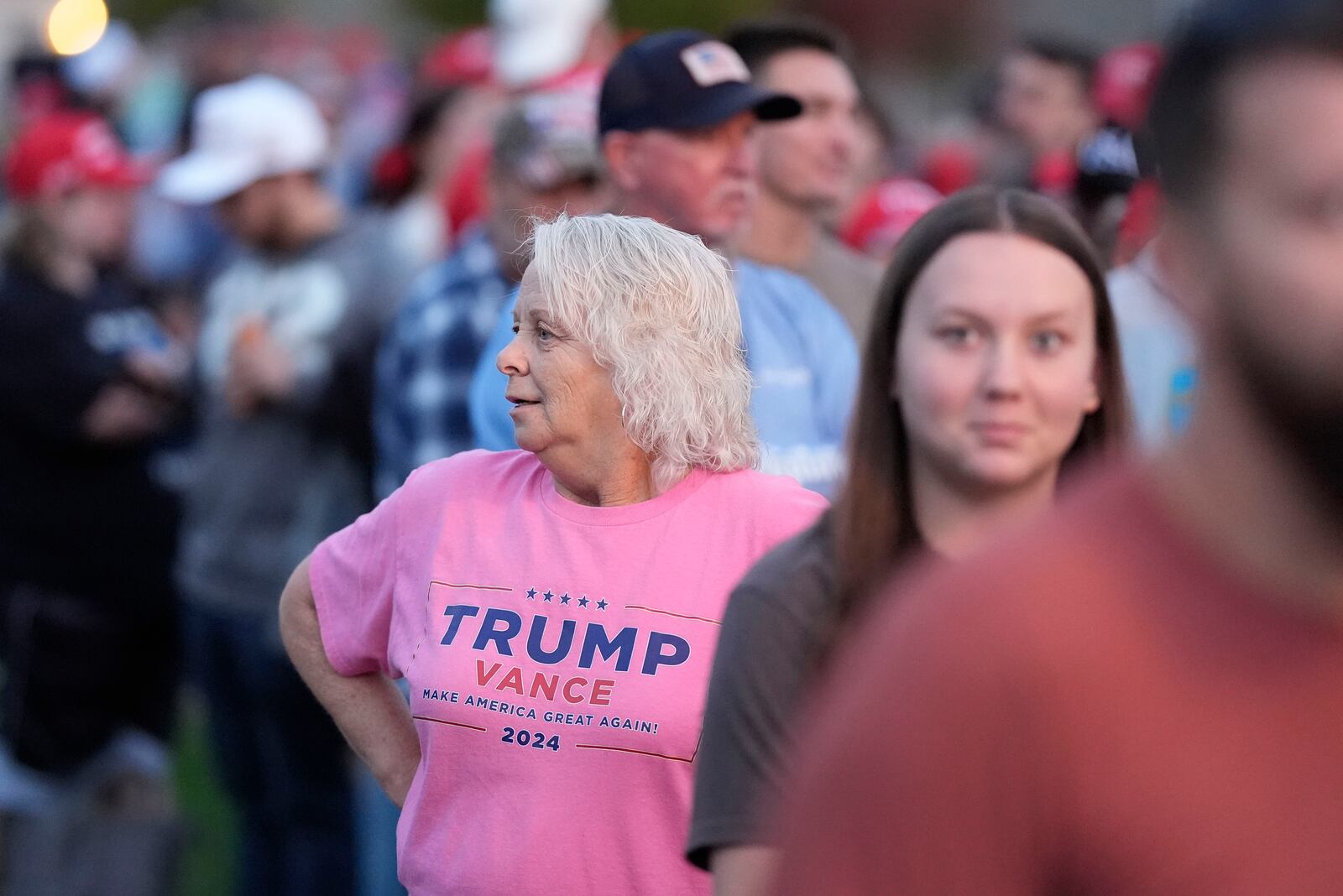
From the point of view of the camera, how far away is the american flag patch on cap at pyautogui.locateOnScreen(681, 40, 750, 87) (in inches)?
166

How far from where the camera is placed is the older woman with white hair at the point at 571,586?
2.73 m

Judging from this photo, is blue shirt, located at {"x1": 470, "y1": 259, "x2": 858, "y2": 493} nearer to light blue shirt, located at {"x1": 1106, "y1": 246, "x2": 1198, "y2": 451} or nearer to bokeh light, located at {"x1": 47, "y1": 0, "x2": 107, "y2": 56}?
light blue shirt, located at {"x1": 1106, "y1": 246, "x2": 1198, "y2": 451}

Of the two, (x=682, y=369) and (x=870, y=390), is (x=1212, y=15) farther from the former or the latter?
(x=682, y=369)

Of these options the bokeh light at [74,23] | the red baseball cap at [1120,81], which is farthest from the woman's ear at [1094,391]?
the bokeh light at [74,23]

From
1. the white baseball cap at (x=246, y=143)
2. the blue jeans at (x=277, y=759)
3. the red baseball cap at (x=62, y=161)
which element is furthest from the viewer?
the red baseball cap at (x=62, y=161)

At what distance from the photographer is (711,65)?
13.9 feet

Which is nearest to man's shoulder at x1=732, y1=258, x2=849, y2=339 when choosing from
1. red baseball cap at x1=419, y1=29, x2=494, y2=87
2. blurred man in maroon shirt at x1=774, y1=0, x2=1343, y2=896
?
blurred man in maroon shirt at x1=774, y1=0, x2=1343, y2=896

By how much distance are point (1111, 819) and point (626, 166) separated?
3.28 meters

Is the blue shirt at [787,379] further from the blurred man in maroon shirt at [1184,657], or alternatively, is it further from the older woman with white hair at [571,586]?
the blurred man in maroon shirt at [1184,657]

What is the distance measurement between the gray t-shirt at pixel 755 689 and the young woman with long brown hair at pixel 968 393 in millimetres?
14

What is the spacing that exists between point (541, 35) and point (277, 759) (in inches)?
133

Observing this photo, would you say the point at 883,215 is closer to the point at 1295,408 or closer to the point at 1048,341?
the point at 1048,341

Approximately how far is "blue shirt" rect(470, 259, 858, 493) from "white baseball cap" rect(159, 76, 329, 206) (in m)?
2.01

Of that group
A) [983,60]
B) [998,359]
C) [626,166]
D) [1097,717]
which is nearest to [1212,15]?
[1097,717]
